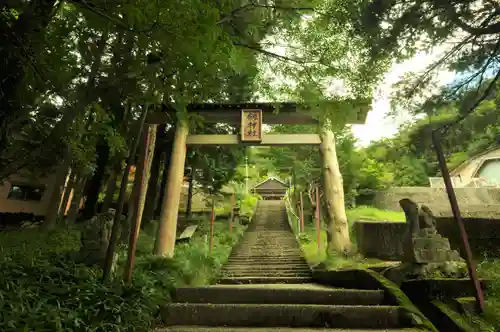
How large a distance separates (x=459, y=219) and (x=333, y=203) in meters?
5.82

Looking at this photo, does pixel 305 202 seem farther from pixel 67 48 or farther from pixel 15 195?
pixel 15 195

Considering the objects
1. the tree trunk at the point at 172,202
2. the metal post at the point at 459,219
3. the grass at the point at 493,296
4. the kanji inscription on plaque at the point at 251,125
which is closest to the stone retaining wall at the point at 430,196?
the kanji inscription on plaque at the point at 251,125

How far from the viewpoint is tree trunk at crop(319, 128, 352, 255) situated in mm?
8980

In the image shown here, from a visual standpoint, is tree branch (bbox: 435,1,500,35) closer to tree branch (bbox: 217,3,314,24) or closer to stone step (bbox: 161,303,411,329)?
tree branch (bbox: 217,3,314,24)

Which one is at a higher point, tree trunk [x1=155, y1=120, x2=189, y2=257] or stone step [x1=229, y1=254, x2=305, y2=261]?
tree trunk [x1=155, y1=120, x2=189, y2=257]

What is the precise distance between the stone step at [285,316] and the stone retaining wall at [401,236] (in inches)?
124

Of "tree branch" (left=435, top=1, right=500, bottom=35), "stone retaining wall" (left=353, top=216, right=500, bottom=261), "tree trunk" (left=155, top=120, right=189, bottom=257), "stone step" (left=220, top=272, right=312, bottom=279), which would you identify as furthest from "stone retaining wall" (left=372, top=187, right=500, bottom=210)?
"tree branch" (left=435, top=1, right=500, bottom=35)

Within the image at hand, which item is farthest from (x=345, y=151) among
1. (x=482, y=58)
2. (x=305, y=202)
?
(x=482, y=58)

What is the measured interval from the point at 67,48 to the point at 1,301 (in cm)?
268

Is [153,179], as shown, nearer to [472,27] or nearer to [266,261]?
[266,261]

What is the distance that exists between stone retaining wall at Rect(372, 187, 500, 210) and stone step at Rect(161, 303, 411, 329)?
15.3 metres

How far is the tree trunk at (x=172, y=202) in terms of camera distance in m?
8.41

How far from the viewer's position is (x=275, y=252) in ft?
35.3

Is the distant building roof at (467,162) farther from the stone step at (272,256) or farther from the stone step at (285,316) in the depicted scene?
the stone step at (285,316)
